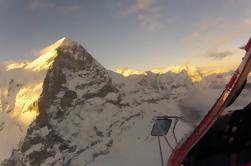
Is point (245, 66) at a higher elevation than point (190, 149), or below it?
higher

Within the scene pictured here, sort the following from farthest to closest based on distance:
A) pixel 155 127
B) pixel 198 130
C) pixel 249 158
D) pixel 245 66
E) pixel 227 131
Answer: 1. pixel 155 127
2. pixel 227 131
3. pixel 198 130
4. pixel 249 158
5. pixel 245 66

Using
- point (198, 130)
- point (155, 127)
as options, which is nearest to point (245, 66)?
→ point (198, 130)

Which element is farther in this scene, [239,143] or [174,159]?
[174,159]

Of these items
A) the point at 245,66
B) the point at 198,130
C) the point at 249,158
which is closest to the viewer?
the point at 245,66

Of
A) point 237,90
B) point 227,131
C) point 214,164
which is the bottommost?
point 214,164

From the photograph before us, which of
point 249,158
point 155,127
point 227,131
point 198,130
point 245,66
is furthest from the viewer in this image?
point 155,127

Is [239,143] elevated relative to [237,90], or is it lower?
lower

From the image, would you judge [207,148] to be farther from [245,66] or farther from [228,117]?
[245,66]

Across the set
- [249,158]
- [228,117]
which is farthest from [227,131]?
[249,158]

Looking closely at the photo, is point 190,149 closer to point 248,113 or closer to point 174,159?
point 174,159
